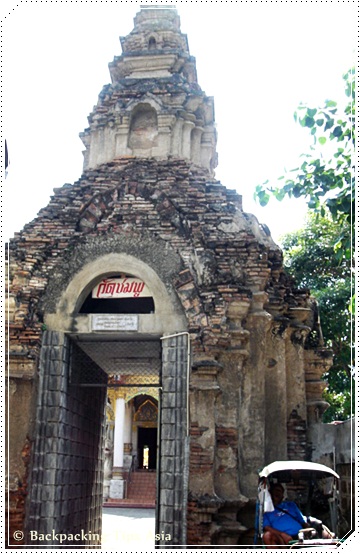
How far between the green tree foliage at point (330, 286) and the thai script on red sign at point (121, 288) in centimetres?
770

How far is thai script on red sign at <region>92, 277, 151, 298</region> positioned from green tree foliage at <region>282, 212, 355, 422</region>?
7701 mm

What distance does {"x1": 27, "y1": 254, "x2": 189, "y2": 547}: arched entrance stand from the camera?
10.0 m

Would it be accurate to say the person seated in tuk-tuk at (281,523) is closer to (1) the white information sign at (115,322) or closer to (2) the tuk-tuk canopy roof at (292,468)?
(2) the tuk-tuk canopy roof at (292,468)

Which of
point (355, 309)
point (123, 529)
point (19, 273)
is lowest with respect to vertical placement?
point (123, 529)

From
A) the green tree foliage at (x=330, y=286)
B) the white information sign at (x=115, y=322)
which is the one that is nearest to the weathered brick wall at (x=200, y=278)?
the white information sign at (x=115, y=322)

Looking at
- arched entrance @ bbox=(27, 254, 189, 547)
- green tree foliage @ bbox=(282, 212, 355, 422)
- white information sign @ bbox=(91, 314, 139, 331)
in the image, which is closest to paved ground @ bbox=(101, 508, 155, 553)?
arched entrance @ bbox=(27, 254, 189, 547)

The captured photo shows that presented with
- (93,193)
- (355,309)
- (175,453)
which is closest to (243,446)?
(175,453)

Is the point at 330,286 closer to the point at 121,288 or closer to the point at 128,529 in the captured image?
the point at 121,288

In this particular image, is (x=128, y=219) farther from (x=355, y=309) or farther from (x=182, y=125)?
(x=355, y=309)

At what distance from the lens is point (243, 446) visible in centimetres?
1032

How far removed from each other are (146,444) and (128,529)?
14.5m

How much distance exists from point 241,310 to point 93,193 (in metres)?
3.68

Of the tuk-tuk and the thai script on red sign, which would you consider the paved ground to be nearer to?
the tuk-tuk

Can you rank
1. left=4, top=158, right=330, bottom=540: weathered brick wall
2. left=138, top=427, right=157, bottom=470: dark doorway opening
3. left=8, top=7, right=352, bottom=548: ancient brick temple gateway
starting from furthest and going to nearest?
left=138, top=427, right=157, bottom=470: dark doorway opening, left=4, top=158, right=330, bottom=540: weathered brick wall, left=8, top=7, right=352, bottom=548: ancient brick temple gateway
